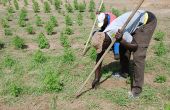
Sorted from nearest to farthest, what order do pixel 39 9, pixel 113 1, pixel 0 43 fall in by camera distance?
1. pixel 0 43
2. pixel 39 9
3. pixel 113 1

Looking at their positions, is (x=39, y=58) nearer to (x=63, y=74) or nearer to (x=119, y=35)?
(x=63, y=74)

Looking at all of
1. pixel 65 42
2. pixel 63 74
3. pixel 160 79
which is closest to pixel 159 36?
pixel 65 42

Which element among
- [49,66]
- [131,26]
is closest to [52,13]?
[49,66]

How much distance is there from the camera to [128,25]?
583 cm

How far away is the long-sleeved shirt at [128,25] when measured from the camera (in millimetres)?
5656

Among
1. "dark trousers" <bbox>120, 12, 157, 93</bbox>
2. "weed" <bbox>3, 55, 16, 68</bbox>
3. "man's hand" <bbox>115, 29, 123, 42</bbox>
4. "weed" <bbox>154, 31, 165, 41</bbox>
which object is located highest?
"man's hand" <bbox>115, 29, 123, 42</bbox>

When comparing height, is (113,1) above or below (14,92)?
below

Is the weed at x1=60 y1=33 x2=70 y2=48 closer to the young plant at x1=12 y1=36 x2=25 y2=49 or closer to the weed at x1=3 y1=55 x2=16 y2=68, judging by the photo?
the young plant at x1=12 y1=36 x2=25 y2=49

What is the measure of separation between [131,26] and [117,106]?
1.47 meters

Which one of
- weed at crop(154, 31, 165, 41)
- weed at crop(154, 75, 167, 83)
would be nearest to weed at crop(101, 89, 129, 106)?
weed at crop(154, 75, 167, 83)

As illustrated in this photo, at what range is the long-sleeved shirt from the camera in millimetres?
5656

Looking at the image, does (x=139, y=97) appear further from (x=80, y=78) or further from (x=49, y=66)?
(x=49, y=66)

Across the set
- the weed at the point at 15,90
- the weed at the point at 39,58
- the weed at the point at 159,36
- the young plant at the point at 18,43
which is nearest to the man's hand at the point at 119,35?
the weed at the point at 15,90

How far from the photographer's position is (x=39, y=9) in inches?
606
